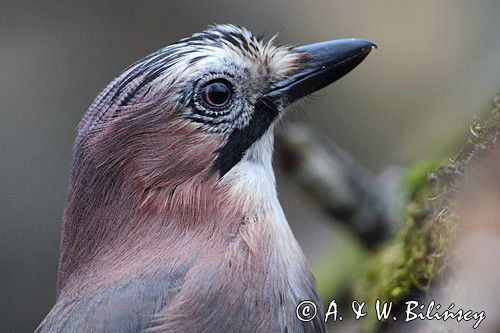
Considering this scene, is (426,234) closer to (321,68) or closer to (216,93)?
(321,68)

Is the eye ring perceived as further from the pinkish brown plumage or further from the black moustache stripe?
the black moustache stripe

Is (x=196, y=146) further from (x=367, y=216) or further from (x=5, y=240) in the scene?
(x=5, y=240)

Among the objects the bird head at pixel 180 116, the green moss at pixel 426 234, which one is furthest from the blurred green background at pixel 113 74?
the bird head at pixel 180 116

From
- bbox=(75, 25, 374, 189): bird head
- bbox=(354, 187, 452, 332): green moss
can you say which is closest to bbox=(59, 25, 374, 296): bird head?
bbox=(75, 25, 374, 189): bird head

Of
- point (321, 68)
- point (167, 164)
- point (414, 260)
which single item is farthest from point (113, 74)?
point (414, 260)

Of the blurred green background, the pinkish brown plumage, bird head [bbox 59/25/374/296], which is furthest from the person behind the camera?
the blurred green background

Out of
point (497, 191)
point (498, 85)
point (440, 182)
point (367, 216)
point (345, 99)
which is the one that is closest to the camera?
point (497, 191)

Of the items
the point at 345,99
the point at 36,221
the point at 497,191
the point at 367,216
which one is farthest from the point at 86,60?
the point at 497,191

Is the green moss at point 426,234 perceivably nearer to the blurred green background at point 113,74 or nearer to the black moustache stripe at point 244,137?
the black moustache stripe at point 244,137

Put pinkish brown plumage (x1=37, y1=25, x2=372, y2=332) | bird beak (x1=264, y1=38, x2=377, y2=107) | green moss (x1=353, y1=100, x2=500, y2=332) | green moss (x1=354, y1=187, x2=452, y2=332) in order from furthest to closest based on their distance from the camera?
bird beak (x1=264, y1=38, x2=377, y2=107), pinkish brown plumage (x1=37, y1=25, x2=372, y2=332), green moss (x1=354, y1=187, x2=452, y2=332), green moss (x1=353, y1=100, x2=500, y2=332)
